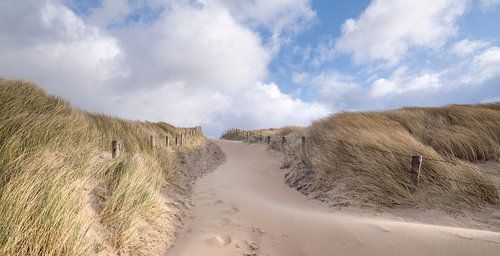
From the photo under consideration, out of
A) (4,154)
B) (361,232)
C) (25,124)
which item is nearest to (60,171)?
(4,154)

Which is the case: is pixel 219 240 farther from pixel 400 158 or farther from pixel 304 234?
pixel 400 158

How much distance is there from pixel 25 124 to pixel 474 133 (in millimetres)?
11688

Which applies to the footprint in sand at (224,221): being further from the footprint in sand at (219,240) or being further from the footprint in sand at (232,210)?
the footprint in sand at (219,240)

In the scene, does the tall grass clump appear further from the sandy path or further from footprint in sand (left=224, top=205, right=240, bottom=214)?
footprint in sand (left=224, top=205, right=240, bottom=214)

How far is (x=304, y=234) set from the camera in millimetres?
5473

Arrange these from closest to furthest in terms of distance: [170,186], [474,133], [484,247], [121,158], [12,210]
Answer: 1. [12,210]
2. [484,247]
3. [121,158]
4. [170,186]
5. [474,133]

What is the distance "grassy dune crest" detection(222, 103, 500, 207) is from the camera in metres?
6.82

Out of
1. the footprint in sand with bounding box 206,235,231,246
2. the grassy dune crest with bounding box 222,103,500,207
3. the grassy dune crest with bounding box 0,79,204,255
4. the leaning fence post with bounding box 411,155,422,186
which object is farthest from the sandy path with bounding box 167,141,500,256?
the leaning fence post with bounding box 411,155,422,186

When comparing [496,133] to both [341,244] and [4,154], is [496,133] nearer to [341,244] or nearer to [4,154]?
[341,244]

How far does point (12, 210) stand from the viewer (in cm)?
295

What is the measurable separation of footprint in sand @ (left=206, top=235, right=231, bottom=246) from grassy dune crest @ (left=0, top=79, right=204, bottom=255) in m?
0.67

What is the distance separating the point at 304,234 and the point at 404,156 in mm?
3881

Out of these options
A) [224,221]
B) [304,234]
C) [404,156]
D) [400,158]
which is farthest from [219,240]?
[404,156]

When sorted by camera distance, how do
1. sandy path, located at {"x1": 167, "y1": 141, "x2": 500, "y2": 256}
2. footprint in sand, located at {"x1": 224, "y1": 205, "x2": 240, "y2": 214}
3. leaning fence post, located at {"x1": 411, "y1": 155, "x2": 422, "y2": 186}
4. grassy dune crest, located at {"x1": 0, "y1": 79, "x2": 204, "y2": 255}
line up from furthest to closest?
leaning fence post, located at {"x1": 411, "y1": 155, "x2": 422, "y2": 186} → footprint in sand, located at {"x1": 224, "y1": 205, "x2": 240, "y2": 214} → sandy path, located at {"x1": 167, "y1": 141, "x2": 500, "y2": 256} → grassy dune crest, located at {"x1": 0, "y1": 79, "x2": 204, "y2": 255}
